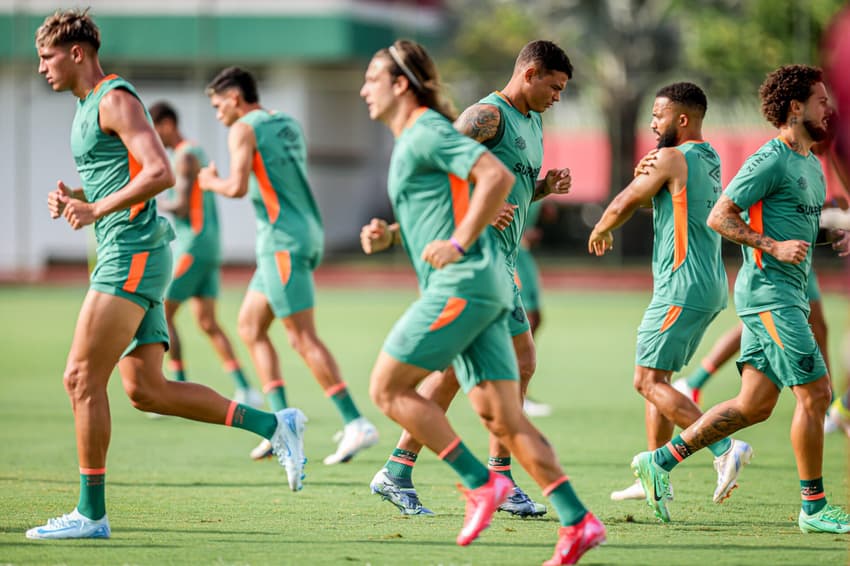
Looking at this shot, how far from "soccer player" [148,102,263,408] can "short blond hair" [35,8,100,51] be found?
4.54 metres

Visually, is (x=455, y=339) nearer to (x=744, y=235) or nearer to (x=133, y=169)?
(x=744, y=235)

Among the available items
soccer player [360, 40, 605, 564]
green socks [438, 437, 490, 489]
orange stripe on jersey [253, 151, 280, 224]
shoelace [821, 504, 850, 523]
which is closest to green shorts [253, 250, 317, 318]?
orange stripe on jersey [253, 151, 280, 224]

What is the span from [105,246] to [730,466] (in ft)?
11.7

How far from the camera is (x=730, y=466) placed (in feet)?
24.2

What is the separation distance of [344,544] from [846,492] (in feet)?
10.6

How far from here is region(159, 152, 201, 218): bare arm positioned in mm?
11484

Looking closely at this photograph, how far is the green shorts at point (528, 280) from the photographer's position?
12.0 meters

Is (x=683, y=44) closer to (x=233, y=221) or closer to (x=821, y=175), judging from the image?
(x=233, y=221)

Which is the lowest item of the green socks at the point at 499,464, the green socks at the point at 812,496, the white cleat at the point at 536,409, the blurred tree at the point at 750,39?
the white cleat at the point at 536,409

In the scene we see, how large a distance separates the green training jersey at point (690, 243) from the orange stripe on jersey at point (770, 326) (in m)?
0.55

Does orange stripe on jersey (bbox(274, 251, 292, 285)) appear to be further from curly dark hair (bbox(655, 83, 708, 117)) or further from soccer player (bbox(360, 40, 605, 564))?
soccer player (bbox(360, 40, 605, 564))

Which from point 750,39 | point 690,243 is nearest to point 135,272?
point 690,243

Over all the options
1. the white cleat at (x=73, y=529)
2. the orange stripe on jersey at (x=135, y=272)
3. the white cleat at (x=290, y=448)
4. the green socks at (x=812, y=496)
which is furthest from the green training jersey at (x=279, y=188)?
the green socks at (x=812, y=496)

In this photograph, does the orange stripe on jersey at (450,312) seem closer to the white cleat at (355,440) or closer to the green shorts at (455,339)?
the green shorts at (455,339)
